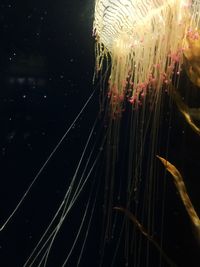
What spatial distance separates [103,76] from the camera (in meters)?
1.90

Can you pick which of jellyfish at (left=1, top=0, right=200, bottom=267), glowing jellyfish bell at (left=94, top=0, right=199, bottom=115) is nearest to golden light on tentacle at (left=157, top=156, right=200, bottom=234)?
jellyfish at (left=1, top=0, right=200, bottom=267)

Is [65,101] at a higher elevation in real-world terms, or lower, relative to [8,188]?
higher

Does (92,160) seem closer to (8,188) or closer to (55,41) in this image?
(8,188)

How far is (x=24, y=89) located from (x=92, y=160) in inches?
17.7

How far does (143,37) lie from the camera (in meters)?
1.52

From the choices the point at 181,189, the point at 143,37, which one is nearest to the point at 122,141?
the point at 181,189

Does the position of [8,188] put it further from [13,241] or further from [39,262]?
[39,262]

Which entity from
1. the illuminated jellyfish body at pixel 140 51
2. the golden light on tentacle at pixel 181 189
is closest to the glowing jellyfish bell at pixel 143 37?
the illuminated jellyfish body at pixel 140 51

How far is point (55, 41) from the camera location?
1885mm

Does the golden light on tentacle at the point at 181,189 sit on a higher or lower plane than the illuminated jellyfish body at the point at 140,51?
lower

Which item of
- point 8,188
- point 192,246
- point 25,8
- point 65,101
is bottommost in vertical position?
point 192,246

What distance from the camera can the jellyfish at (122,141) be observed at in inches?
61.2

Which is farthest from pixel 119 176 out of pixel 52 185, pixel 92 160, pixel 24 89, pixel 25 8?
pixel 25 8

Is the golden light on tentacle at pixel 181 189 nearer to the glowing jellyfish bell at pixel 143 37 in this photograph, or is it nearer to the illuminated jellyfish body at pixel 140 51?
the illuminated jellyfish body at pixel 140 51
